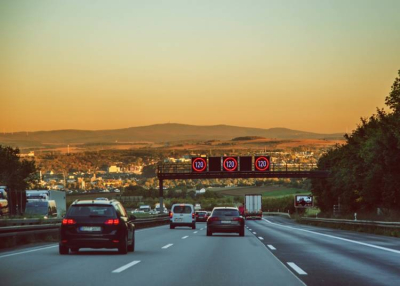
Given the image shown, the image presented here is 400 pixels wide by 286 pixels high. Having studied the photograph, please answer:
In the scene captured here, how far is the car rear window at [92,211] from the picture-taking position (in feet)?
70.6

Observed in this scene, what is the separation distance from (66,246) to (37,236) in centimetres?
912

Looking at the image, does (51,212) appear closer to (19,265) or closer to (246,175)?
(246,175)

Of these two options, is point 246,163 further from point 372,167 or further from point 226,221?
point 226,221

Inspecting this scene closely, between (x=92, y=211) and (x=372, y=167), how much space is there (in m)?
50.4

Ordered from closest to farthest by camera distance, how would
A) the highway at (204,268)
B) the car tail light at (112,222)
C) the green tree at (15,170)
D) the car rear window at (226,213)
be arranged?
1. the highway at (204,268)
2. the car tail light at (112,222)
3. the car rear window at (226,213)
4. the green tree at (15,170)

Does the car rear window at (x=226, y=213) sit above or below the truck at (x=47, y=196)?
below

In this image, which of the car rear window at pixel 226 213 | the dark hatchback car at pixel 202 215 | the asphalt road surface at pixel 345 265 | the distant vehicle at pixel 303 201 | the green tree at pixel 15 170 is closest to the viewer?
the asphalt road surface at pixel 345 265

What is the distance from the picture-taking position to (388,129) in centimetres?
6619

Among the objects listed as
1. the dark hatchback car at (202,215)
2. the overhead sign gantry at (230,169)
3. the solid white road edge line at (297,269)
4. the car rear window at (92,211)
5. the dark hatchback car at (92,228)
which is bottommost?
the solid white road edge line at (297,269)

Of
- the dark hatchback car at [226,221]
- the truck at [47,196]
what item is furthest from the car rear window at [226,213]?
the truck at [47,196]

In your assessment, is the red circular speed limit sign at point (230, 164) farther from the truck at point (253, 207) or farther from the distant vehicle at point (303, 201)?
the distant vehicle at point (303, 201)

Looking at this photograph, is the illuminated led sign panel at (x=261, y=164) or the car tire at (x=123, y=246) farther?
the illuminated led sign panel at (x=261, y=164)

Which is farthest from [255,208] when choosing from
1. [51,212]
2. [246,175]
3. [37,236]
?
[37,236]

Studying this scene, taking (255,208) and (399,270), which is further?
(255,208)
